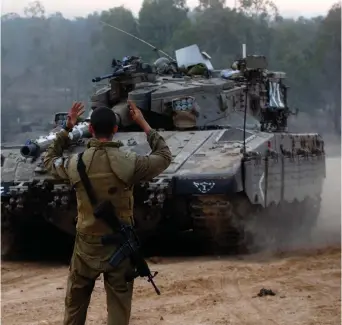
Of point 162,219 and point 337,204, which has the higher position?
point 162,219

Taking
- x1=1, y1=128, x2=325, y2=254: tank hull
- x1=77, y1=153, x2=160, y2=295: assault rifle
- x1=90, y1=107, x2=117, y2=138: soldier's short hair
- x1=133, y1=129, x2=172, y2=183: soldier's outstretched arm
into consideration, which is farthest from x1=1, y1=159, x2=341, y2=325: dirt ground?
x1=90, y1=107, x2=117, y2=138: soldier's short hair

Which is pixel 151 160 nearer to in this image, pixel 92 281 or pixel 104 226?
pixel 104 226

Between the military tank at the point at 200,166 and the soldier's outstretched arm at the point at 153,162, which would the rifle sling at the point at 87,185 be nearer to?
the soldier's outstretched arm at the point at 153,162

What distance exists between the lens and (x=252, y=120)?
41.9ft

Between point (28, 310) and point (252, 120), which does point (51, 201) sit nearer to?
point (28, 310)

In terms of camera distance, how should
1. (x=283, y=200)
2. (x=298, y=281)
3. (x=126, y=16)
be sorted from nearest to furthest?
(x=298, y=281), (x=283, y=200), (x=126, y=16)

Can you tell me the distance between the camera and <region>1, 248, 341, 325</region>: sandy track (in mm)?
7152

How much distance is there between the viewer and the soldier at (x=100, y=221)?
5309mm

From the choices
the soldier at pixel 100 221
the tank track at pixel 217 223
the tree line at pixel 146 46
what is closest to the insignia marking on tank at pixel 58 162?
the soldier at pixel 100 221

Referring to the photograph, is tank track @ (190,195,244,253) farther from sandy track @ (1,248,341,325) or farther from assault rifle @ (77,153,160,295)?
assault rifle @ (77,153,160,295)

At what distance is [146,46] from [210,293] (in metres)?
26.8

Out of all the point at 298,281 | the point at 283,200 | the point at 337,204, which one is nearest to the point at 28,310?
the point at 298,281

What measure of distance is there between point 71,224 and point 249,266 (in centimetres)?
238

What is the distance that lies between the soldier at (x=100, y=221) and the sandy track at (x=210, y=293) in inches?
66.3
